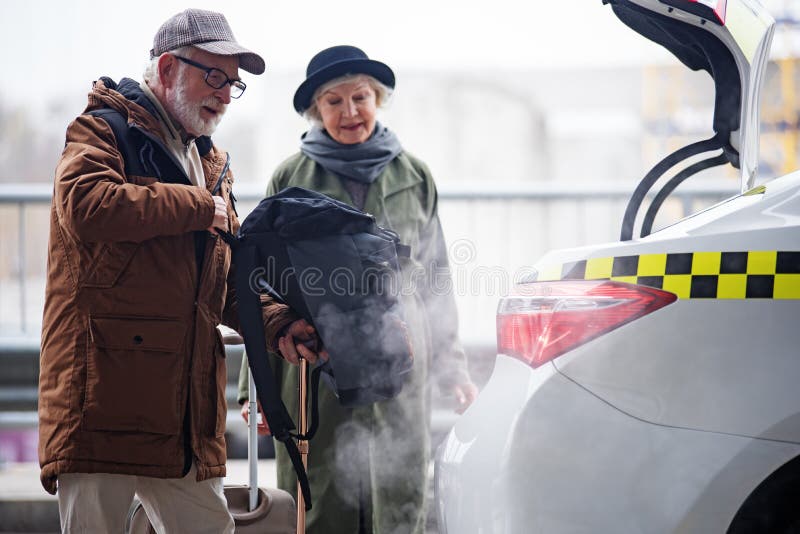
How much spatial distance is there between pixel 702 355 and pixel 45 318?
5.56 feet

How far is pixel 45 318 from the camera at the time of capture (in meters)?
2.27

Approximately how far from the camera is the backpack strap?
242 centimetres

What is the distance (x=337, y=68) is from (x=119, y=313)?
4.77 ft

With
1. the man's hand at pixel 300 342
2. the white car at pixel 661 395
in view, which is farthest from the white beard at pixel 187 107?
the white car at pixel 661 395

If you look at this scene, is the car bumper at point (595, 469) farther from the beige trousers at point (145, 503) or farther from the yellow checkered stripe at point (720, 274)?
the beige trousers at point (145, 503)

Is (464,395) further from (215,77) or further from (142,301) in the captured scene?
(215,77)

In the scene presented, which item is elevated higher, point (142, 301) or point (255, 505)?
point (142, 301)

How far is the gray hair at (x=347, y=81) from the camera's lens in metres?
3.28

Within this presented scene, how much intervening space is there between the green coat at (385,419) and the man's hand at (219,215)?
930 millimetres

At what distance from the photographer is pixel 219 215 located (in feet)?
7.53

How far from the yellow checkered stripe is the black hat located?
1.68 metres

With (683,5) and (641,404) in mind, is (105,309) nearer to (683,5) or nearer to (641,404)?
(641,404)

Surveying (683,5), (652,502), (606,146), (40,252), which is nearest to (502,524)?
(652,502)

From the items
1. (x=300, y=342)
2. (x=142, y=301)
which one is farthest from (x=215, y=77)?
(x=300, y=342)
